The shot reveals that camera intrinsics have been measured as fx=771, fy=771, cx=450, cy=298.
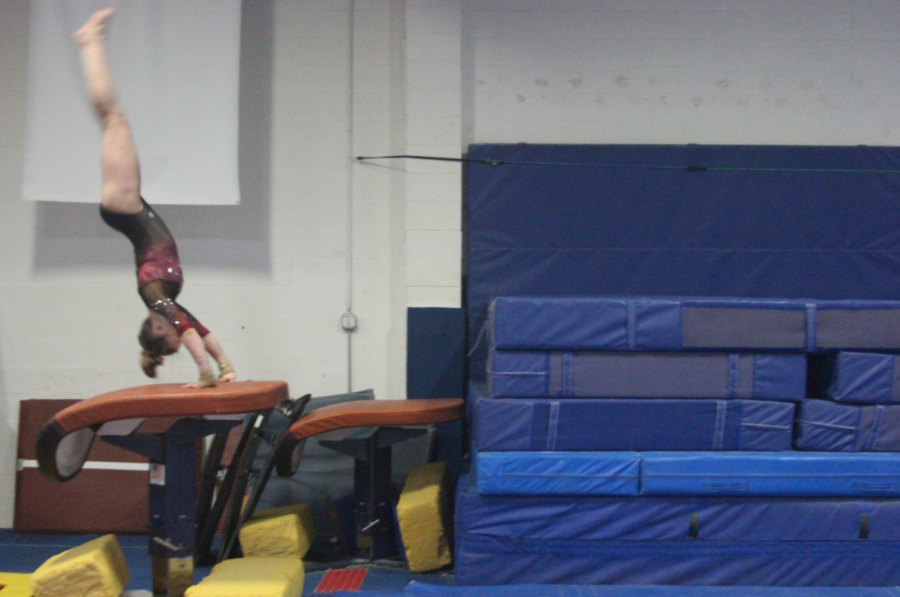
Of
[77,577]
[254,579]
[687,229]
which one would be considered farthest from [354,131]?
[77,577]

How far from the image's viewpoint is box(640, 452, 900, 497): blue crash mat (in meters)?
3.54

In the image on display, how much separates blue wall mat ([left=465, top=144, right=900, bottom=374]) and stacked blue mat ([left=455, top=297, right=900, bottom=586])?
119cm

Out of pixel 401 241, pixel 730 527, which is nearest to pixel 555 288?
pixel 401 241

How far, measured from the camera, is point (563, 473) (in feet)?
11.7

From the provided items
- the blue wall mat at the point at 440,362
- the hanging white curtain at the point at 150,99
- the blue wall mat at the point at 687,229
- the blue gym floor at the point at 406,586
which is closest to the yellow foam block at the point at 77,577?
the blue gym floor at the point at 406,586

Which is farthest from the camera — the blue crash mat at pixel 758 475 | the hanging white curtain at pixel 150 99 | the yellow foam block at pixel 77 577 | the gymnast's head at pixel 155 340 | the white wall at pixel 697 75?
the white wall at pixel 697 75

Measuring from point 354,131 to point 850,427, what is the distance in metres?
3.35

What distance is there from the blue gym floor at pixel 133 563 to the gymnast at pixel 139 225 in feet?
3.63

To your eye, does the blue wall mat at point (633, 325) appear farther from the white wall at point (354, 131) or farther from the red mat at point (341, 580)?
the white wall at point (354, 131)

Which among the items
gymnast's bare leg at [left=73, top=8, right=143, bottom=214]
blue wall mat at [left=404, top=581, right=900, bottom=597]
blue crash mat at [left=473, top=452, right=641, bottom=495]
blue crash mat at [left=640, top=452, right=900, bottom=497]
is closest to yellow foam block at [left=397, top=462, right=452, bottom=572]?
blue wall mat at [left=404, top=581, right=900, bottom=597]

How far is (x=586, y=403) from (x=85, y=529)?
132 inches

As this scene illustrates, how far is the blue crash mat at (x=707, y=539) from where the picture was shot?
359cm

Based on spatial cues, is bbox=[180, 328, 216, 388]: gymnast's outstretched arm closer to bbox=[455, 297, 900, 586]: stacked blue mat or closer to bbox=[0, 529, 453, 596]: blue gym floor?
bbox=[0, 529, 453, 596]: blue gym floor

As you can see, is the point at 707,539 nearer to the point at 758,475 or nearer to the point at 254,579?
the point at 758,475
